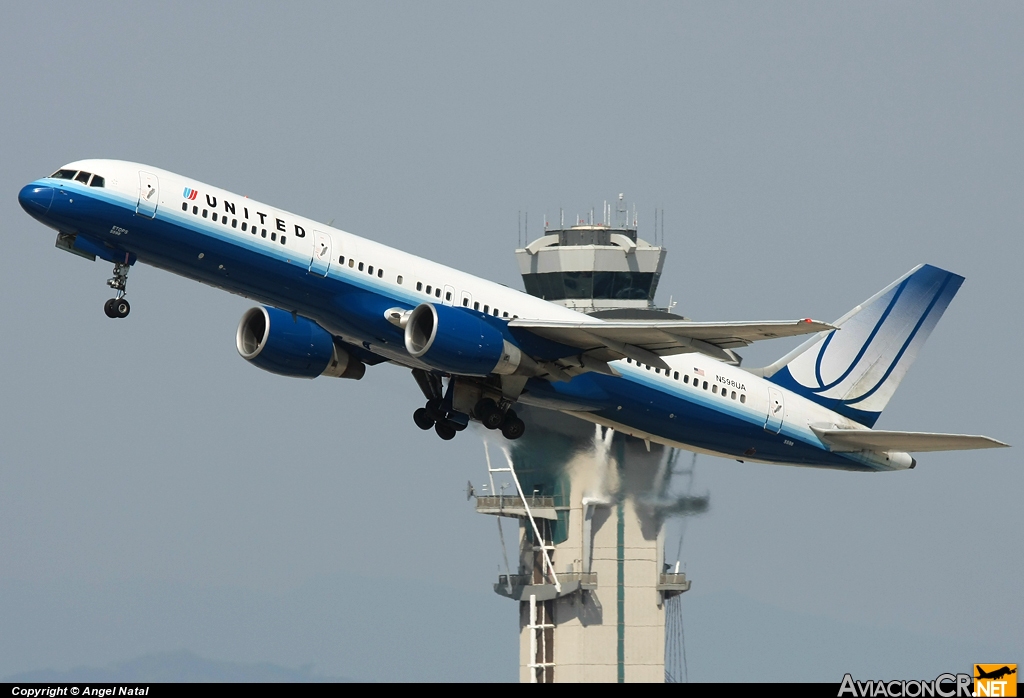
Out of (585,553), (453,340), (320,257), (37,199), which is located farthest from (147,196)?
(585,553)

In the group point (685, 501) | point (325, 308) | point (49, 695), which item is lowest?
point (49, 695)

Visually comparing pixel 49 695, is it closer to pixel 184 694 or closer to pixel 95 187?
pixel 184 694

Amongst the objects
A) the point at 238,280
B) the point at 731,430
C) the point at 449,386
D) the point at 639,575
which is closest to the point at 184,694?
the point at 238,280

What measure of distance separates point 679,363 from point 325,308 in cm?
1101

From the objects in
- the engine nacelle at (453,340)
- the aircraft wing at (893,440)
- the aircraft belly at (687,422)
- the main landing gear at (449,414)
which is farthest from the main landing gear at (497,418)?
the aircraft wing at (893,440)

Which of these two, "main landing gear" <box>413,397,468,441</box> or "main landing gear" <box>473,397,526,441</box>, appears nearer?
"main landing gear" <box>473,397,526,441</box>

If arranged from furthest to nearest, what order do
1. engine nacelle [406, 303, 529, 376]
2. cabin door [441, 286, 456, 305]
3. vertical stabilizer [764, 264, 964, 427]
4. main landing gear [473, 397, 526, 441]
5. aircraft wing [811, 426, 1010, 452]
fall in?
vertical stabilizer [764, 264, 964, 427]
main landing gear [473, 397, 526, 441]
aircraft wing [811, 426, 1010, 452]
cabin door [441, 286, 456, 305]
engine nacelle [406, 303, 529, 376]

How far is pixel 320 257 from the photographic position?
47625 millimetres

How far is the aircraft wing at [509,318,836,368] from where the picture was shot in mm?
46750

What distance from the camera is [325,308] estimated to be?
4803 cm

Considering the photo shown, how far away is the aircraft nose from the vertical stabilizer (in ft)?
73.3

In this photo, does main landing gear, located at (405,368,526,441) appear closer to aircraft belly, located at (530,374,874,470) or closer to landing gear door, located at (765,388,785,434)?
aircraft belly, located at (530,374,874,470)

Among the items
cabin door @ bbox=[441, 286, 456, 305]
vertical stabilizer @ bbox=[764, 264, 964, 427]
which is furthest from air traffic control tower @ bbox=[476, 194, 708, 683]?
cabin door @ bbox=[441, 286, 456, 305]

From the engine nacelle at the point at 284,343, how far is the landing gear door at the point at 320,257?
4.20 metres
